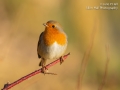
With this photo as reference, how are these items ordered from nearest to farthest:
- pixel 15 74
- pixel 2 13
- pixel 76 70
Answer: pixel 15 74, pixel 76 70, pixel 2 13

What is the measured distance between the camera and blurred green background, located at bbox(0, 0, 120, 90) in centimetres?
538

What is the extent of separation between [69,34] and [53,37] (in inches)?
96.2

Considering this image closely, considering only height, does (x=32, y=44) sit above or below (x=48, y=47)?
above

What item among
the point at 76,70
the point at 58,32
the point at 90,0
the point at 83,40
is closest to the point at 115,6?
the point at 90,0

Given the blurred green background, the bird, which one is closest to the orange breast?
the bird

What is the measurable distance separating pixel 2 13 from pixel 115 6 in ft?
6.74

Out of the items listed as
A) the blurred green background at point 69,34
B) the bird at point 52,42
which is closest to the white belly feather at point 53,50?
the bird at point 52,42

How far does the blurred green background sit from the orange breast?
1649mm

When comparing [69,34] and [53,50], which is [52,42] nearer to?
[53,50]

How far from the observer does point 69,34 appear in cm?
595

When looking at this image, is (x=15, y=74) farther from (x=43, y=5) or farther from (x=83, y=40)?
(x=43, y=5)

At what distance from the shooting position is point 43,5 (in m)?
6.41

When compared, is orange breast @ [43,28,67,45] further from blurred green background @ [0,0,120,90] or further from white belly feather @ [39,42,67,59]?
blurred green background @ [0,0,120,90]

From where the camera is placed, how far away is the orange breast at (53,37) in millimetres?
3502
